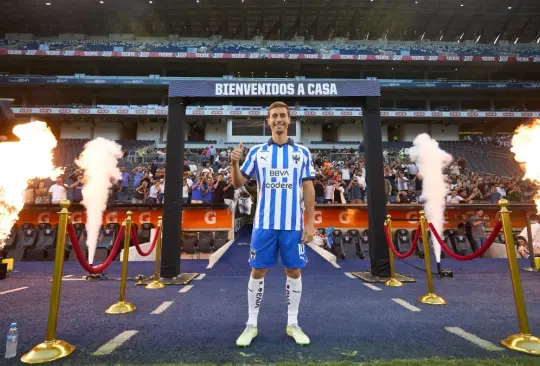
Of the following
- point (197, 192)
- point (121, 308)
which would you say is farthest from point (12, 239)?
→ point (121, 308)

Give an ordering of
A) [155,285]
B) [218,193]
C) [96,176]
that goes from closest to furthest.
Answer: [155,285] < [96,176] < [218,193]

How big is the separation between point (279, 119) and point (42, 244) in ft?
33.5

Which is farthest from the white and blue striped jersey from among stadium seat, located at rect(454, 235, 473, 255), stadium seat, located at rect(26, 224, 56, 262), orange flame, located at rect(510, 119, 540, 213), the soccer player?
stadium seat, located at rect(26, 224, 56, 262)

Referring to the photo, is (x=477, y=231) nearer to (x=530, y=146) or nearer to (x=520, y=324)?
(x=530, y=146)

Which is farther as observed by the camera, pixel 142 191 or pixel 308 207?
pixel 142 191

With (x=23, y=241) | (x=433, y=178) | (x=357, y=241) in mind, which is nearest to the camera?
(x=433, y=178)

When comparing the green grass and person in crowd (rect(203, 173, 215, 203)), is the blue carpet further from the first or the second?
person in crowd (rect(203, 173, 215, 203))

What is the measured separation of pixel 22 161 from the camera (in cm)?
766

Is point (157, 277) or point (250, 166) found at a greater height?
point (250, 166)

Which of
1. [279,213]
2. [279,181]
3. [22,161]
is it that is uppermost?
[22,161]

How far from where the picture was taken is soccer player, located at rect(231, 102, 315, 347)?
9.91ft

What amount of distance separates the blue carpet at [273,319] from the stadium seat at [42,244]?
325 cm

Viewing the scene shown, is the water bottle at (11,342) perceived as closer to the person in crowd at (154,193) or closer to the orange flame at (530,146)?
the person in crowd at (154,193)

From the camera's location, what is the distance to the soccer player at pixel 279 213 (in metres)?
3.02
